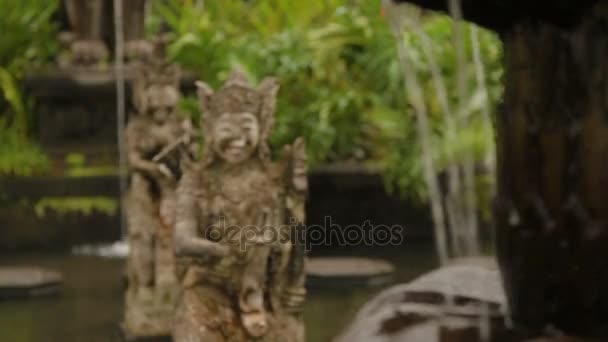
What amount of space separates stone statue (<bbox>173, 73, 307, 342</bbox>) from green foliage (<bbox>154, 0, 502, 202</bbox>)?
388cm

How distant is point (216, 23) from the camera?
998 cm

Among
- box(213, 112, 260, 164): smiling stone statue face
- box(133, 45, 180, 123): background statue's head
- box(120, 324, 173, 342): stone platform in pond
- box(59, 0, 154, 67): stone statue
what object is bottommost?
box(120, 324, 173, 342): stone platform in pond

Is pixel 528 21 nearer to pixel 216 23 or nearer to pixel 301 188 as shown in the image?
pixel 301 188

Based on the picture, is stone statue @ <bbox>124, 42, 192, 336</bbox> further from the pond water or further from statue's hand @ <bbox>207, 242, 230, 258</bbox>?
statue's hand @ <bbox>207, 242, 230, 258</bbox>

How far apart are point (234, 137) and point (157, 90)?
1704 mm

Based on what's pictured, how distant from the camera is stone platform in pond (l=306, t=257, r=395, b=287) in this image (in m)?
6.76

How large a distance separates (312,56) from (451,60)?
1.28 meters

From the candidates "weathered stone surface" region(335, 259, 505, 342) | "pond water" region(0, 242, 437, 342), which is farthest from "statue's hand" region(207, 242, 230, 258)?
"weathered stone surface" region(335, 259, 505, 342)

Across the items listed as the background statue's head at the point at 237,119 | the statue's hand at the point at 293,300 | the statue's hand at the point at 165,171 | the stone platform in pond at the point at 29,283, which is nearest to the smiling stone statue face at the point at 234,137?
the background statue's head at the point at 237,119

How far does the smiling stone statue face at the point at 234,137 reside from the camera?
14.1 feet

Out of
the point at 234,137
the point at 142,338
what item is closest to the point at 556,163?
the point at 234,137

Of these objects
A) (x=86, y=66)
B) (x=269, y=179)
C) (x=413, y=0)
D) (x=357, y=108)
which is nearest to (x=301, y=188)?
(x=269, y=179)

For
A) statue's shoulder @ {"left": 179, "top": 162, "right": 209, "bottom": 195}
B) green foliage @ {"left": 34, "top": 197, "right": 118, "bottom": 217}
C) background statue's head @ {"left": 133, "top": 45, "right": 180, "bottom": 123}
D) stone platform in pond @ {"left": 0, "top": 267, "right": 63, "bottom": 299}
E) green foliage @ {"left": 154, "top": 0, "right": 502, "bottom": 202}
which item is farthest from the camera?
green foliage @ {"left": 34, "top": 197, "right": 118, "bottom": 217}

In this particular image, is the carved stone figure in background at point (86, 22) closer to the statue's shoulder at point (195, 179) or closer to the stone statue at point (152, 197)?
the stone statue at point (152, 197)
